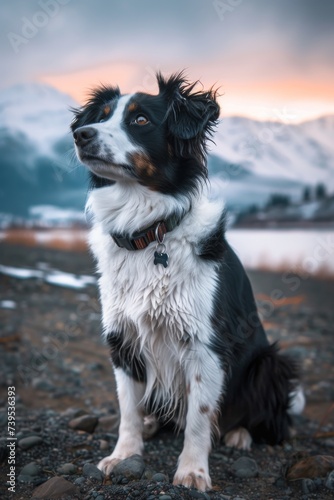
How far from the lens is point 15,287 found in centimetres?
636

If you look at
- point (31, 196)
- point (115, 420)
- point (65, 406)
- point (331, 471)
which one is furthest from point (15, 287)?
point (331, 471)

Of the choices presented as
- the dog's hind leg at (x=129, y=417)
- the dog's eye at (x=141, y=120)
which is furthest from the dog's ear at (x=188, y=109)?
the dog's hind leg at (x=129, y=417)

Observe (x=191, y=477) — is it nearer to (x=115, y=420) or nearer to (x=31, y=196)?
(x=115, y=420)

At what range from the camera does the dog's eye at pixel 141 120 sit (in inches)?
96.0

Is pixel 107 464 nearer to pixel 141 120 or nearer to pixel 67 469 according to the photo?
pixel 67 469

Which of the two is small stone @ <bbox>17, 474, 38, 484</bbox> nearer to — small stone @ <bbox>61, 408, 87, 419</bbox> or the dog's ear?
small stone @ <bbox>61, 408, 87, 419</bbox>

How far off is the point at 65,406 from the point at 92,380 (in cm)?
51

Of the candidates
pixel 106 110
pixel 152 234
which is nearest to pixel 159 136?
pixel 106 110

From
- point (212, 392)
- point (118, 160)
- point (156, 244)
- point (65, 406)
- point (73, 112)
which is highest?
point (73, 112)

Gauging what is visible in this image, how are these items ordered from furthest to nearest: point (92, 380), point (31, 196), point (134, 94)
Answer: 1. point (31, 196)
2. point (92, 380)
3. point (134, 94)

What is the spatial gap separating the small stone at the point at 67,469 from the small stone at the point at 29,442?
292mm

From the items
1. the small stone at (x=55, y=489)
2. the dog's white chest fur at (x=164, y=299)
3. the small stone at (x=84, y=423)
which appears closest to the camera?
the small stone at (x=55, y=489)

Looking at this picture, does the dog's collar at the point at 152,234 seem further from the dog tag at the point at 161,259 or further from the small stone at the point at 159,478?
the small stone at the point at 159,478

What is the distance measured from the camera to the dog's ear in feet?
7.95
